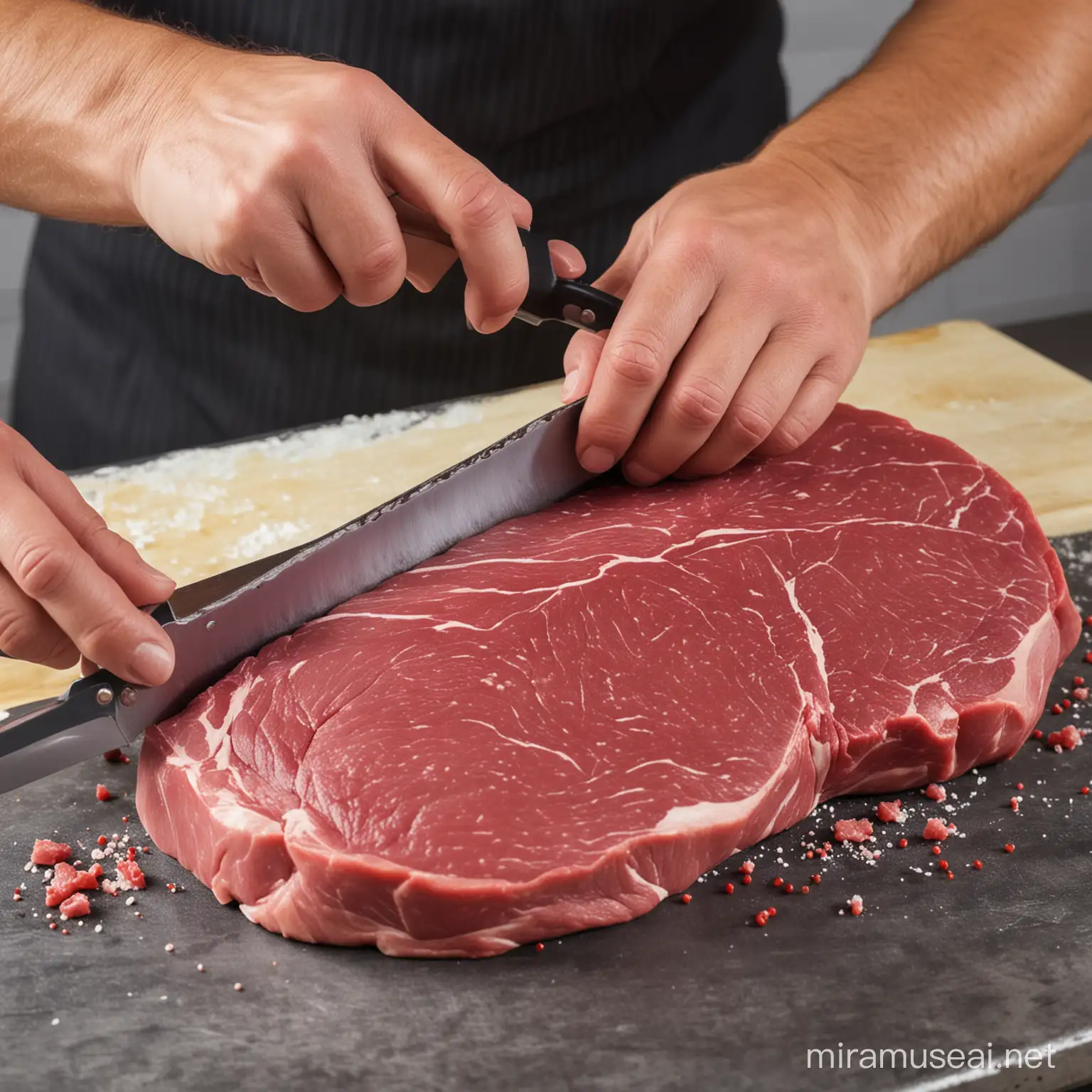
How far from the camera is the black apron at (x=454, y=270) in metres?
3.24

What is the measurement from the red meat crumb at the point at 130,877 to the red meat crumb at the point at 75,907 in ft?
0.21

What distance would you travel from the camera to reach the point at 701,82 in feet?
12.1

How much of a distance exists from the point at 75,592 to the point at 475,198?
2.91 feet

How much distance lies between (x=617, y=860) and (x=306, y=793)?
1.51ft

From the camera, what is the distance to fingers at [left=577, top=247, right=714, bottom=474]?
2432 mm

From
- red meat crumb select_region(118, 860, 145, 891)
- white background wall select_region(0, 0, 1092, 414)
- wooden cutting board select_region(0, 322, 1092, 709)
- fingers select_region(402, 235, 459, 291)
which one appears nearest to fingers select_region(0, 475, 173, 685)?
red meat crumb select_region(118, 860, 145, 891)

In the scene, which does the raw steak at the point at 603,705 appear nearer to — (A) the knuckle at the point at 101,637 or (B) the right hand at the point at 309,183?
(A) the knuckle at the point at 101,637

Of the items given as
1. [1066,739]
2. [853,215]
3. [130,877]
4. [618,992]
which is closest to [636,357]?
[853,215]

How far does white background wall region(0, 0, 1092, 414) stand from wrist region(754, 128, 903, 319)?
349cm

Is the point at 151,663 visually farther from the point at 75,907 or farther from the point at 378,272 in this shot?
the point at 378,272

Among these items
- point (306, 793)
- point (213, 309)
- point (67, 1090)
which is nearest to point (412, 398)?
point (213, 309)

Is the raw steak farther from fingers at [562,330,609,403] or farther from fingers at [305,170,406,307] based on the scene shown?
fingers at [305,170,406,307]

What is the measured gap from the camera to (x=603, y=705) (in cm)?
210

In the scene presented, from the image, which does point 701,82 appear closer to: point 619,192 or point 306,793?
point 619,192
